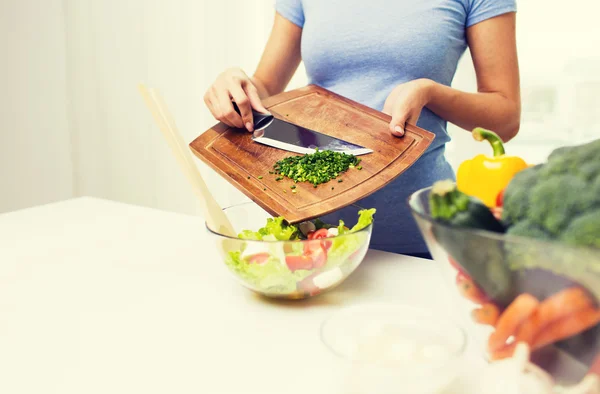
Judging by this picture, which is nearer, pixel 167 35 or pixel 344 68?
pixel 344 68

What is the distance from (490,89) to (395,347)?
842mm

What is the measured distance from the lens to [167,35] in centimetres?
267

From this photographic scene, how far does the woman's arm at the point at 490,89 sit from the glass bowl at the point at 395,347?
586 mm

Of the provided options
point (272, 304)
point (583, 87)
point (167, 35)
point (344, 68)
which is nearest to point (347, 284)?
point (272, 304)

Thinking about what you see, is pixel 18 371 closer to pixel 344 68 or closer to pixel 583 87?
pixel 344 68

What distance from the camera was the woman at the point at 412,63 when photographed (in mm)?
1080

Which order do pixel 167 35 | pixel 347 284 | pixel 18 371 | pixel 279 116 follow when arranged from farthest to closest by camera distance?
pixel 167 35 → pixel 279 116 → pixel 347 284 → pixel 18 371

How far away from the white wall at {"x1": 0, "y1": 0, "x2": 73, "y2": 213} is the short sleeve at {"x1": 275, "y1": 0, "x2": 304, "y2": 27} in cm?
199

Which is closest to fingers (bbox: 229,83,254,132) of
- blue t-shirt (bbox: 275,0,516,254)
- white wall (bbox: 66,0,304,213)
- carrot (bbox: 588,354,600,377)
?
blue t-shirt (bbox: 275,0,516,254)

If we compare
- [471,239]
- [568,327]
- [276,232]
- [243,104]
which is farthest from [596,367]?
[243,104]

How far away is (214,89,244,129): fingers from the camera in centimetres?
98

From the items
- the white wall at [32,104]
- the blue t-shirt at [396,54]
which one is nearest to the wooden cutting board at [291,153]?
the blue t-shirt at [396,54]

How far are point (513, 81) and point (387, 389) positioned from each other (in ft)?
3.00

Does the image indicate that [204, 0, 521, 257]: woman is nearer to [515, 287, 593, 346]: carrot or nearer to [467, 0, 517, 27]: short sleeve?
[467, 0, 517, 27]: short sleeve
